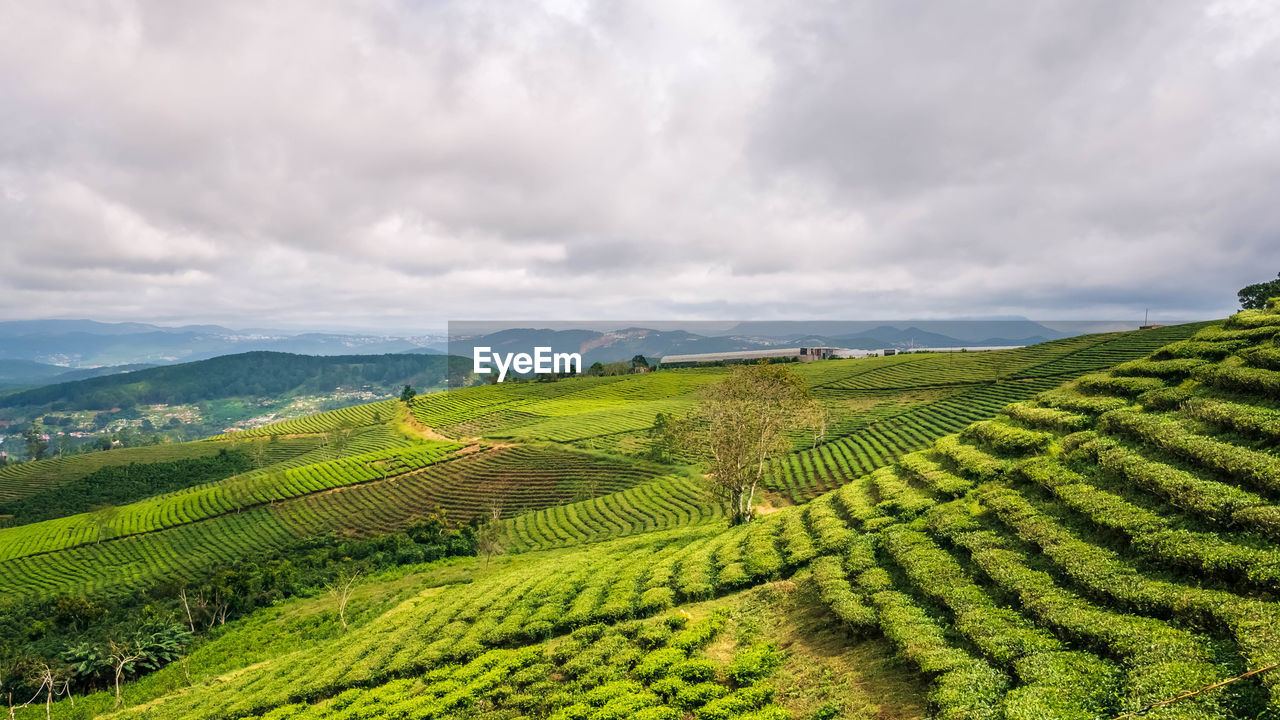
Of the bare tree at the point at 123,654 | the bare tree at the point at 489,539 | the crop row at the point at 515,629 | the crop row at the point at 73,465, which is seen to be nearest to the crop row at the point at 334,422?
the crop row at the point at 73,465

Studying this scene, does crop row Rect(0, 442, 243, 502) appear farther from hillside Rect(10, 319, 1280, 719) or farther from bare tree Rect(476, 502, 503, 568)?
hillside Rect(10, 319, 1280, 719)

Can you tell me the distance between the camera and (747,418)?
40312 mm

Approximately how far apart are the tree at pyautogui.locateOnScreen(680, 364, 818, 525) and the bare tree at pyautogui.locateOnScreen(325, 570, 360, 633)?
1136 inches

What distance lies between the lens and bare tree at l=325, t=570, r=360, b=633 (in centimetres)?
3728

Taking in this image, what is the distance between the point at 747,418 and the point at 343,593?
39.5m

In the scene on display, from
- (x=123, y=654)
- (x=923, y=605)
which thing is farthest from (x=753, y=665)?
(x=123, y=654)

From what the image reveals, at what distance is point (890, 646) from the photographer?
14.8 m

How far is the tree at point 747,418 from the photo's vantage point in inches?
1547

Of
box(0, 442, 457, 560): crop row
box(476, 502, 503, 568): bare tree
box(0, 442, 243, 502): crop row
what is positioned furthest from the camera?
box(0, 442, 243, 502): crop row

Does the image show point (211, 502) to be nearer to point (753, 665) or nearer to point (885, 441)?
point (753, 665)

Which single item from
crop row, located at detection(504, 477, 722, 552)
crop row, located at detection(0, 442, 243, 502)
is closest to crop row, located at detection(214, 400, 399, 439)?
crop row, located at detection(0, 442, 243, 502)

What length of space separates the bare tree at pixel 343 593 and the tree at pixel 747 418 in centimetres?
2885

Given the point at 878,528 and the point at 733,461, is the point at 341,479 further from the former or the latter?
the point at 878,528

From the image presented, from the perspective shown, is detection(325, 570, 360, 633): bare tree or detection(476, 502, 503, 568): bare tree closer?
detection(325, 570, 360, 633): bare tree
